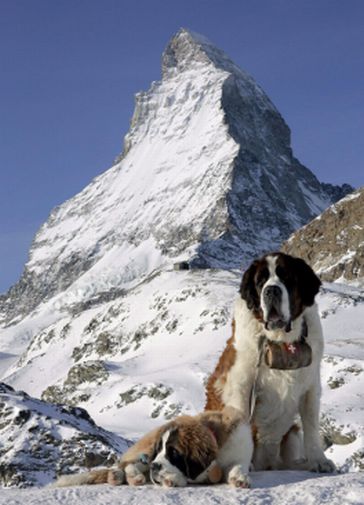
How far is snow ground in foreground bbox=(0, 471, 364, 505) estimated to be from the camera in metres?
5.51

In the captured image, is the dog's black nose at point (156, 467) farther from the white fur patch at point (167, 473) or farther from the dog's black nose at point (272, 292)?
the dog's black nose at point (272, 292)

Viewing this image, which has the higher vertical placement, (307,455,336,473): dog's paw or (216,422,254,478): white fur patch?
(216,422,254,478): white fur patch

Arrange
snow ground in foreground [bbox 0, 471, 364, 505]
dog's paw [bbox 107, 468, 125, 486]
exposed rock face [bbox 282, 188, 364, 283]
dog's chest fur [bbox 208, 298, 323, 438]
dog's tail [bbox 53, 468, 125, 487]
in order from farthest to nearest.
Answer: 1. exposed rock face [bbox 282, 188, 364, 283]
2. dog's chest fur [bbox 208, 298, 323, 438]
3. dog's tail [bbox 53, 468, 125, 487]
4. dog's paw [bbox 107, 468, 125, 486]
5. snow ground in foreground [bbox 0, 471, 364, 505]

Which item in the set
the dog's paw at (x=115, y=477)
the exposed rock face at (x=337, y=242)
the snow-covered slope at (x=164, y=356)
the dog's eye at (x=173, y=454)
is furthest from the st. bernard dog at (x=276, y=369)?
the exposed rock face at (x=337, y=242)

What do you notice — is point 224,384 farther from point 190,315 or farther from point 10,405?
point 190,315

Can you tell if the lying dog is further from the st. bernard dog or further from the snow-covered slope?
the snow-covered slope

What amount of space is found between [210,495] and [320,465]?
186 centimetres

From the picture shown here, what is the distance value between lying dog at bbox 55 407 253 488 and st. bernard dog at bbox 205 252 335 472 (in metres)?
0.63

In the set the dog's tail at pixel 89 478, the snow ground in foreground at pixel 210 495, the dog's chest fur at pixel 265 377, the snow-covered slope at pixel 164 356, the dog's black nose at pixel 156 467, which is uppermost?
the snow-covered slope at pixel 164 356

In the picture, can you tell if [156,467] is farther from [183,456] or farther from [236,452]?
[236,452]

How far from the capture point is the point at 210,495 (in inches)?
222

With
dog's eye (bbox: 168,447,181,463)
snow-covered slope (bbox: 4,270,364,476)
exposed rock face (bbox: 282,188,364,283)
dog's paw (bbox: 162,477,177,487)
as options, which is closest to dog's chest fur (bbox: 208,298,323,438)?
dog's eye (bbox: 168,447,181,463)

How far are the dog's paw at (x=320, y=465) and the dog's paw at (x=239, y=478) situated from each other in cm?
134

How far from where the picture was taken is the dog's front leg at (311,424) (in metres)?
7.26
